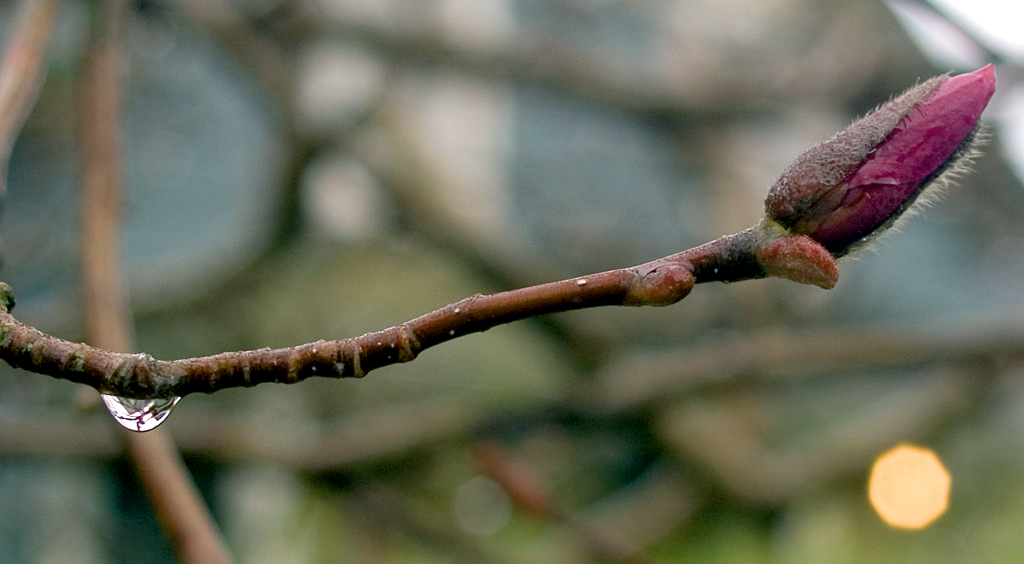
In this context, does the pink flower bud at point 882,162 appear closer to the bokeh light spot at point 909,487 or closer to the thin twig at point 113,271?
Result: the thin twig at point 113,271

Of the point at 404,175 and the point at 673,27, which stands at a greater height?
the point at 673,27

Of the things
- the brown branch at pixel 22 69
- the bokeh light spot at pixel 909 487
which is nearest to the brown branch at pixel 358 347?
the brown branch at pixel 22 69

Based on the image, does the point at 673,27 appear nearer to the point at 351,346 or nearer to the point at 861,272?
the point at 861,272

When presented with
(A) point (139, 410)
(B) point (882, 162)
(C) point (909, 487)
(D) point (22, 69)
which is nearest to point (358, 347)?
(A) point (139, 410)

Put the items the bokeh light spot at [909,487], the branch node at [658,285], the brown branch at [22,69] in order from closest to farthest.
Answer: the branch node at [658,285]
the brown branch at [22,69]
the bokeh light spot at [909,487]

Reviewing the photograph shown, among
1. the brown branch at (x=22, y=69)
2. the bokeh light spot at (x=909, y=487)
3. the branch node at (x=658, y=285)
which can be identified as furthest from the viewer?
the bokeh light spot at (x=909, y=487)

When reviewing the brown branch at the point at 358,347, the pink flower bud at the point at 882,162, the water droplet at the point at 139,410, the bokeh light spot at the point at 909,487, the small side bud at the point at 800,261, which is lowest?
the water droplet at the point at 139,410

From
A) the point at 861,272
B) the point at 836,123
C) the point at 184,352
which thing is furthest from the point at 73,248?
the point at 861,272
